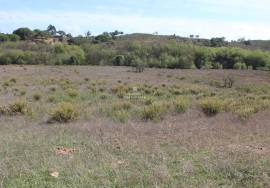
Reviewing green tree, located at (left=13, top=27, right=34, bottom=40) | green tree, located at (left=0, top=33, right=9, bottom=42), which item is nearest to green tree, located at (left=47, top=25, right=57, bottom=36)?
green tree, located at (left=13, top=27, right=34, bottom=40)

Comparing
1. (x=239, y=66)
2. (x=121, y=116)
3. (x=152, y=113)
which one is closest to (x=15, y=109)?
(x=121, y=116)

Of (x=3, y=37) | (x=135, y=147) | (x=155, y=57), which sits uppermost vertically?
(x=3, y=37)

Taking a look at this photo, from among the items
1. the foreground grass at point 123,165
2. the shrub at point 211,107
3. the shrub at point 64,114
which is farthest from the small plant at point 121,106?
the foreground grass at point 123,165

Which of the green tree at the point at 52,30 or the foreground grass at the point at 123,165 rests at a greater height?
the green tree at the point at 52,30

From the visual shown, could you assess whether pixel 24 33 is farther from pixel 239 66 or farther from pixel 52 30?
pixel 239 66

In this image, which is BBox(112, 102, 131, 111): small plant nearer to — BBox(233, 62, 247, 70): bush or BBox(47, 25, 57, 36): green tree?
BBox(233, 62, 247, 70): bush

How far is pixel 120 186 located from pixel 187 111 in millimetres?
8979

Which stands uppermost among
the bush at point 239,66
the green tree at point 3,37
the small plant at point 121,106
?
the green tree at point 3,37

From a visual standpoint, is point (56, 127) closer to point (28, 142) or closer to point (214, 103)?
point (28, 142)

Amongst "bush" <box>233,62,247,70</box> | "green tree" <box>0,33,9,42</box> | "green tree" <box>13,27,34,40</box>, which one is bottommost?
"bush" <box>233,62,247,70</box>

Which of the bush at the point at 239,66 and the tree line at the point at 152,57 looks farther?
the tree line at the point at 152,57

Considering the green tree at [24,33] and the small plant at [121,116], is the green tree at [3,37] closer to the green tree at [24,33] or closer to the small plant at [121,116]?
the green tree at [24,33]

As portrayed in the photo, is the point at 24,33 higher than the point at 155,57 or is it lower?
higher

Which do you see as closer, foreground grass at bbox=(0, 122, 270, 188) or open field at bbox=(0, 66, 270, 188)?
foreground grass at bbox=(0, 122, 270, 188)
